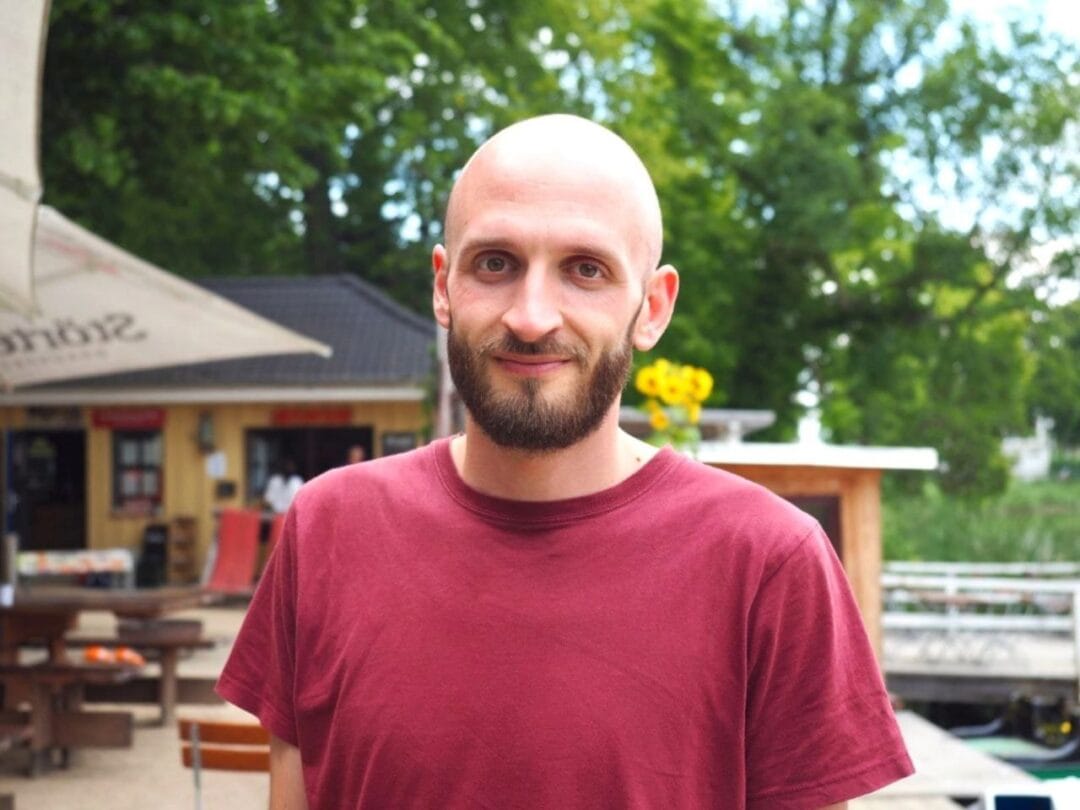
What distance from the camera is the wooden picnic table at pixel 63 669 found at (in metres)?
9.45

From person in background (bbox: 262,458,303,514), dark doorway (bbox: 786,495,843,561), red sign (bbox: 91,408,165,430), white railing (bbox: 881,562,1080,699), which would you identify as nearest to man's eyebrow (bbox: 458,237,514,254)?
dark doorway (bbox: 786,495,843,561)

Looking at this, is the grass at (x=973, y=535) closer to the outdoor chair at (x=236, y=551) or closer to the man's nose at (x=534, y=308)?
the outdoor chair at (x=236, y=551)

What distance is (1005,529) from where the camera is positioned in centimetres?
2305

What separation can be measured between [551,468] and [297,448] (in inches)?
892

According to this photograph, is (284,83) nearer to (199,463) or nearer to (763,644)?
(199,463)

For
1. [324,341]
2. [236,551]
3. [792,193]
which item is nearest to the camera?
[236,551]

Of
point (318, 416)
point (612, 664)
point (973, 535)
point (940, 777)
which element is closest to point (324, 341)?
point (318, 416)

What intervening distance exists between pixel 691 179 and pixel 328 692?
29.5 metres

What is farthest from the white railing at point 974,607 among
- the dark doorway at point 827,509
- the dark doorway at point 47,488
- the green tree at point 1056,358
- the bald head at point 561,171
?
the green tree at point 1056,358

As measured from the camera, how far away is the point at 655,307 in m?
2.09

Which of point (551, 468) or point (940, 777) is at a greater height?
point (551, 468)

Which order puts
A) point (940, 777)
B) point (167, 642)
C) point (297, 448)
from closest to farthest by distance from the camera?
point (940, 777)
point (167, 642)
point (297, 448)

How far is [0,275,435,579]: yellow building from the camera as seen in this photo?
23.8 meters

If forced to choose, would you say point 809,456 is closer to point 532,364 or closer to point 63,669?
point 63,669
